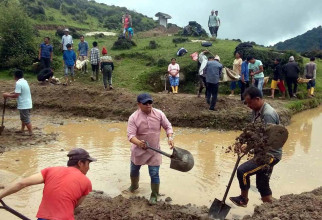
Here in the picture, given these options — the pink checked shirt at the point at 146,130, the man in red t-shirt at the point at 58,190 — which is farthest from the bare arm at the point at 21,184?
the pink checked shirt at the point at 146,130

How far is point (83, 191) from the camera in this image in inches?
145

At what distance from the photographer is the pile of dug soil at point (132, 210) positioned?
5.37 meters

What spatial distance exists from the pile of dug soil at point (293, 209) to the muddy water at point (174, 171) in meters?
0.98

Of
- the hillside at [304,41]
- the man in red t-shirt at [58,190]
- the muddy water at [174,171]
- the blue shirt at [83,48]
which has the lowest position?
the muddy water at [174,171]

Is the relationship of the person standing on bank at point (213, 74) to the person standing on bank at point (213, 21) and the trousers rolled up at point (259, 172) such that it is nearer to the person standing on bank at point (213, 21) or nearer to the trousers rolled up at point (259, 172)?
the trousers rolled up at point (259, 172)

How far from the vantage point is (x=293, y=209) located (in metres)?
4.80

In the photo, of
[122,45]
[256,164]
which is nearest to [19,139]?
[256,164]

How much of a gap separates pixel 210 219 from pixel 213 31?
1830cm

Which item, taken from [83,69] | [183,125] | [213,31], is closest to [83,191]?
[183,125]

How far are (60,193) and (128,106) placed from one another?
9.70 metres

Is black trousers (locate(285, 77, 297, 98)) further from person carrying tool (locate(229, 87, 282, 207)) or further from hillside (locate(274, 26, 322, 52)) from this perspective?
hillside (locate(274, 26, 322, 52))

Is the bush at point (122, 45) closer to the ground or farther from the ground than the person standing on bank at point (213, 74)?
farther from the ground

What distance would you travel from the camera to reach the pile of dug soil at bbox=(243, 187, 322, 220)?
4.62m

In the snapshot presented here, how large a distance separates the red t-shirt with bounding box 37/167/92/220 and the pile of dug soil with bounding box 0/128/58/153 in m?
6.05
